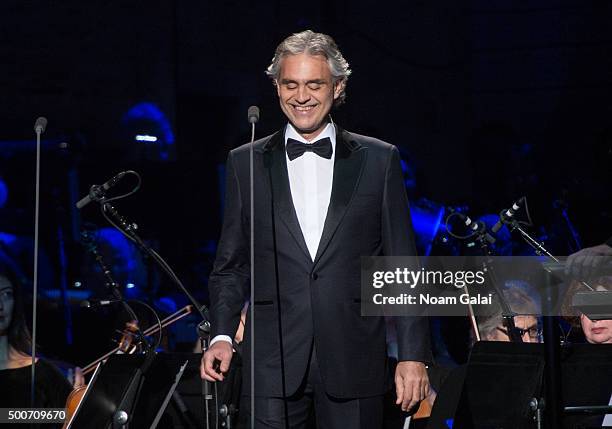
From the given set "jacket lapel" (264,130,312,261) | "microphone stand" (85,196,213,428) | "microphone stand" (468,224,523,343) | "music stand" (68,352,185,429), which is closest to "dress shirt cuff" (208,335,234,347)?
"jacket lapel" (264,130,312,261)

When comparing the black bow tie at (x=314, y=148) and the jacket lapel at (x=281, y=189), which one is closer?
the jacket lapel at (x=281, y=189)

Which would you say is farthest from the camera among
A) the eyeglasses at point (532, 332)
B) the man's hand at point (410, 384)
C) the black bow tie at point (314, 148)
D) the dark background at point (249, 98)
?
the dark background at point (249, 98)

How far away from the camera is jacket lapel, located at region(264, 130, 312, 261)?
269 cm

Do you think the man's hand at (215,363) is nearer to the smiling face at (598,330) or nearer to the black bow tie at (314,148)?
the black bow tie at (314,148)

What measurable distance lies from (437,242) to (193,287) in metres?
1.33

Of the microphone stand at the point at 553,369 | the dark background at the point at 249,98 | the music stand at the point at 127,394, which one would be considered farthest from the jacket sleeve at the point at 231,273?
the dark background at the point at 249,98

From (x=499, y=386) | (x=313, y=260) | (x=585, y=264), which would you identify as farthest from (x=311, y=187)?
(x=499, y=386)

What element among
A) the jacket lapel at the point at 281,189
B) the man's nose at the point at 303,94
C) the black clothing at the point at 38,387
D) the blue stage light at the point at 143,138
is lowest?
the black clothing at the point at 38,387

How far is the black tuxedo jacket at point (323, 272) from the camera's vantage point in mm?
2646

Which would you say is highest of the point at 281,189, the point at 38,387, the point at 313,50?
the point at 313,50

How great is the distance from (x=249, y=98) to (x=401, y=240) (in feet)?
10.9

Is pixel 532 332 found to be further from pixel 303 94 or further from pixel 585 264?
pixel 303 94

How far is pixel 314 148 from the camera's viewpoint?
2.80 m

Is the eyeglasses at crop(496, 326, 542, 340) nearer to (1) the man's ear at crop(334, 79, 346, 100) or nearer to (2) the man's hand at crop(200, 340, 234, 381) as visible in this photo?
(1) the man's ear at crop(334, 79, 346, 100)
